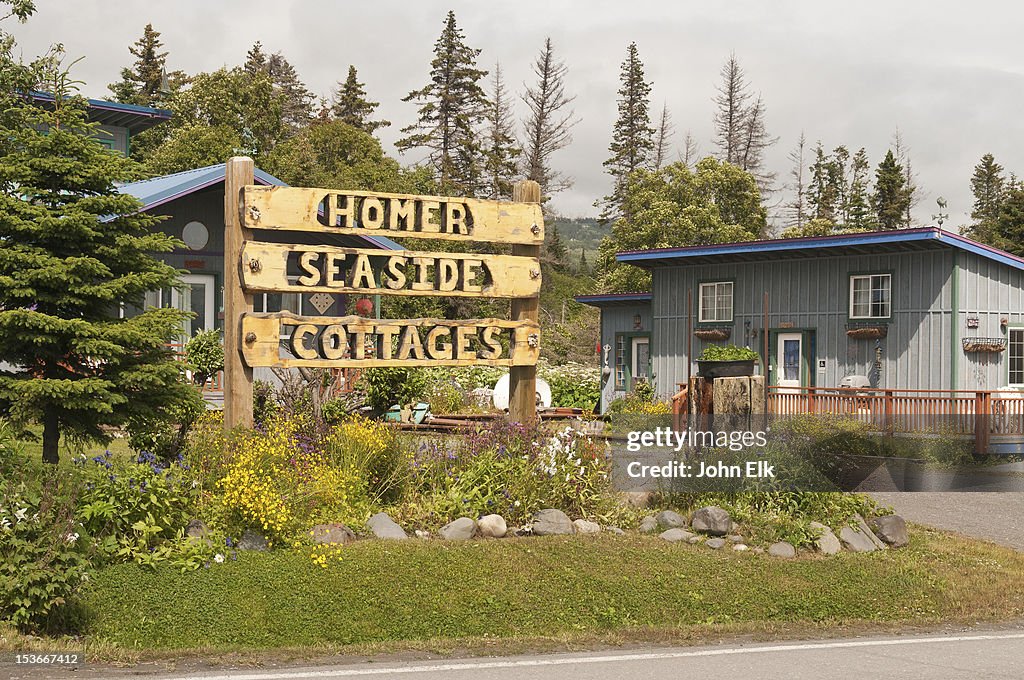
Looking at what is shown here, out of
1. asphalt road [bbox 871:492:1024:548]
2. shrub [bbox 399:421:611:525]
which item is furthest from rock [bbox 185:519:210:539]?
asphalt road [bbox 871:492:1024:548]

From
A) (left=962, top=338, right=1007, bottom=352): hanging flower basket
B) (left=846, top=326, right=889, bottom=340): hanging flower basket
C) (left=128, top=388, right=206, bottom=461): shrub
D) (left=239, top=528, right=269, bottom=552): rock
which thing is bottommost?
(left=239, top=528, right=269, bottom=552): rock

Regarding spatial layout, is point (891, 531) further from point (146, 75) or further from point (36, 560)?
point (146, 75)

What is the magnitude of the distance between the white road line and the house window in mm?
17693

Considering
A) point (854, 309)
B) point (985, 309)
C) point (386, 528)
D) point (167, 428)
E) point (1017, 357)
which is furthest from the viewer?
point (854, 309)

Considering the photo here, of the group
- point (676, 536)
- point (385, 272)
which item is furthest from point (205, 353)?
point (676, 536)

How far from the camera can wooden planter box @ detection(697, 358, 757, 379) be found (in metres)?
15.3

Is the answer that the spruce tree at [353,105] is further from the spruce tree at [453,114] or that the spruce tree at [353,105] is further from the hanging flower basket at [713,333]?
the hanging flower basket at [713,333]

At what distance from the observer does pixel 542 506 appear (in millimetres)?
10703

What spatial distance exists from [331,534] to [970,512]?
9.82 metres

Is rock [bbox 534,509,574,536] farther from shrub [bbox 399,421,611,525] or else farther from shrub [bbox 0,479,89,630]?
shrub [bbox 0,479,89,630]

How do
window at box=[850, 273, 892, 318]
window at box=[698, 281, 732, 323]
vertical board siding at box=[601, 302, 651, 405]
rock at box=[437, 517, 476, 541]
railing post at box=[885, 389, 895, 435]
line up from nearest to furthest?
1. rock at box=[437, 517, 476, 541]
2. railing post at box=[885, 389, 895, 435]
3. window at box=[850, 273, 892, 318]
4. window at box=[698, 281, 732, 323]
5. vertical board siding at box=[601, 302, 651, 405]

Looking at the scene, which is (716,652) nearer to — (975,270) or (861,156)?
(975,270)

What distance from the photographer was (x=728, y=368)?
15477 mm

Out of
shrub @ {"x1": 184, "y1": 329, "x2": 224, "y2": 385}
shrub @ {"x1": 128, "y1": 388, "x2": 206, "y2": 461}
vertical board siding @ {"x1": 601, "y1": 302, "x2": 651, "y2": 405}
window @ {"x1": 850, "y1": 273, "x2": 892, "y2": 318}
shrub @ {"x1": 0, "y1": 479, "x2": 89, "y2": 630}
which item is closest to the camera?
shrub @ {"x1": 0, "y1": 479, "x2": 89, "y2": 630}
